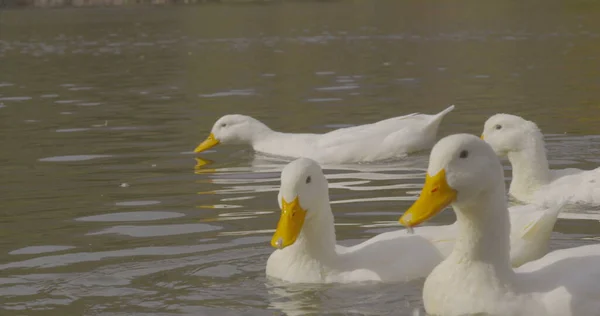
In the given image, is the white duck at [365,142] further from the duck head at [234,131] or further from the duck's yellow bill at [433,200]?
the duck's yellow bill at [433,200]

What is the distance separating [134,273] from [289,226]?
1.40 meters

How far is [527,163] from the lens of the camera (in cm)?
1088

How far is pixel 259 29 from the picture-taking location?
4797cm

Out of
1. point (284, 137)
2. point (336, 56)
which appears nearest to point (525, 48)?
point (336, 56)

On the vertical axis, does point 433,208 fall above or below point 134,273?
above

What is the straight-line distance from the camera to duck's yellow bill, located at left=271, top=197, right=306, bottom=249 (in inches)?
297

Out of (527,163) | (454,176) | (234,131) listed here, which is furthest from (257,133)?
(454,176)

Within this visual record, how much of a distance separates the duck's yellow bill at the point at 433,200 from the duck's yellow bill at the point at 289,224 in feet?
3.76

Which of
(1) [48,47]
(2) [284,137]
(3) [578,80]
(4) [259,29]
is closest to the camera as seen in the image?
(2) [284,137]

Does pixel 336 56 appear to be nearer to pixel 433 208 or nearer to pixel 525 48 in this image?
pixel 525 48

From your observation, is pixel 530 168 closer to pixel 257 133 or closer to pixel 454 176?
pixel 454 176

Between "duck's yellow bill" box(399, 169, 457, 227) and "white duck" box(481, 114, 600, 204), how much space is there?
4.21m

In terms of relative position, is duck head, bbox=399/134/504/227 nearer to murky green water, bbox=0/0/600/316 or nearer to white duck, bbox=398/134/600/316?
white duck, bbox=398/134/600/316

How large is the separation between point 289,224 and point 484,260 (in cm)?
147
